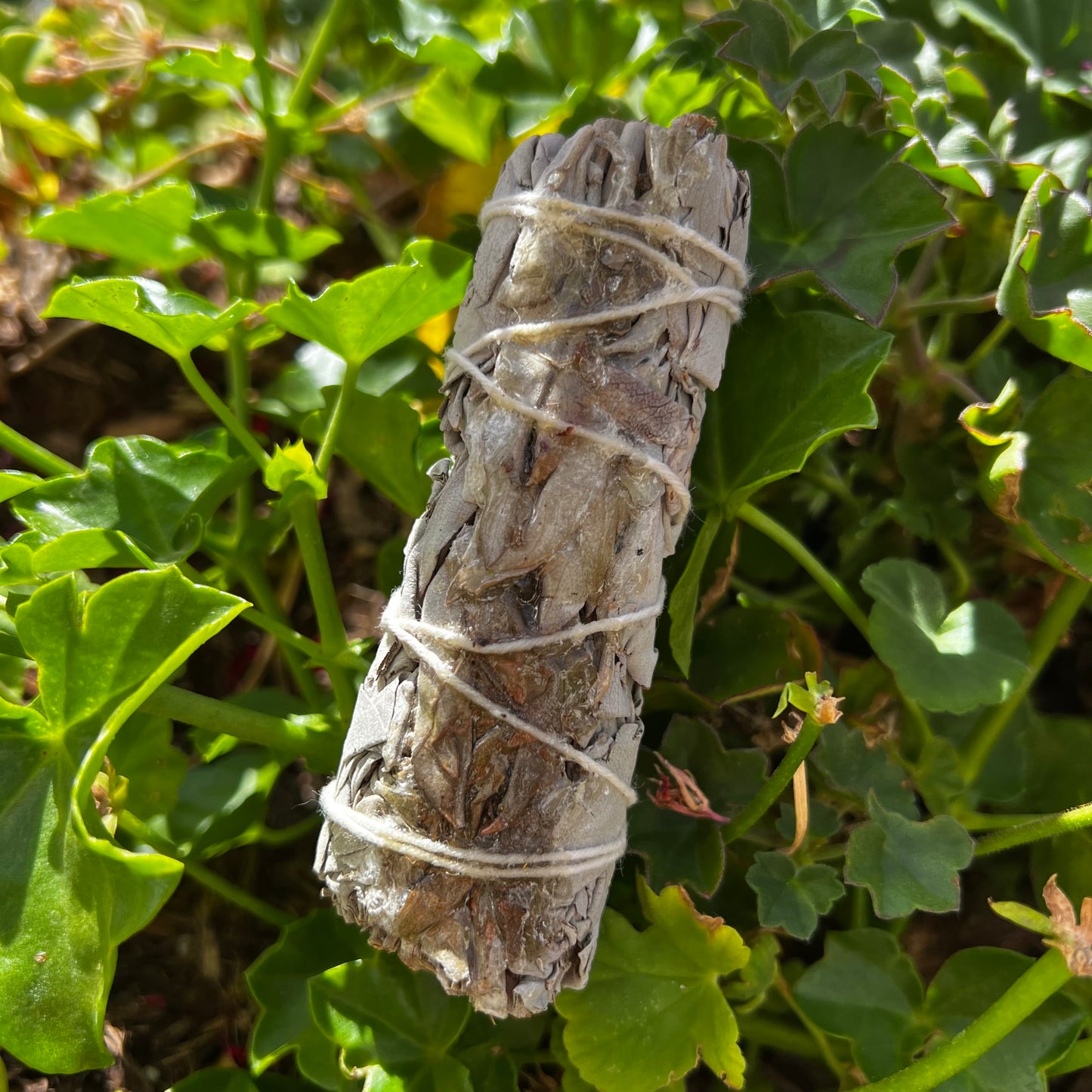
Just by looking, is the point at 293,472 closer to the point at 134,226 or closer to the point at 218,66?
the point at 134,226

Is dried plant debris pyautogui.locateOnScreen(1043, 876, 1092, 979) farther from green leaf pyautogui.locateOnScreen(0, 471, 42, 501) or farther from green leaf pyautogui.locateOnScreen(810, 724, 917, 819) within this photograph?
green leaf pyautogui.locateOnScreen(0, 471, 42, 501)

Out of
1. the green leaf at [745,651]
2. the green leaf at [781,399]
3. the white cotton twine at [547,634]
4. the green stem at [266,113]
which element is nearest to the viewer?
the white cotton twine at [547,634]

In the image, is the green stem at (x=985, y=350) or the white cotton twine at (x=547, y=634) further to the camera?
the green stem at (x=985, y=350)

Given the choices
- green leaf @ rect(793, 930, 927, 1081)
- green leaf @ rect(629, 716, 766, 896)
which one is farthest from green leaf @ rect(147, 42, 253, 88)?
green leaf @ rect(793, 930, 927, 1081)

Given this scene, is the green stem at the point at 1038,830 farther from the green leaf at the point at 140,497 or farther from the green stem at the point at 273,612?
the green leaf at the point at 140,497

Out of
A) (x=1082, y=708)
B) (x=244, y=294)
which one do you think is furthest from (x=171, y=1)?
(x=1082, y=708)

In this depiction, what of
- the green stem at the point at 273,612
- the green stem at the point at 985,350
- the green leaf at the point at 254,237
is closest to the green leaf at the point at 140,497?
the green stem at the point at 273,612
